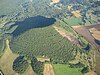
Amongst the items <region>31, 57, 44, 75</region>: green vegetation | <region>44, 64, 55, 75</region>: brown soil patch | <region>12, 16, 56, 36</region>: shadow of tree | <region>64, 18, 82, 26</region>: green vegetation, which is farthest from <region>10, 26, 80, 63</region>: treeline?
<region>64, 18, 82, 26</region>: green vegetation

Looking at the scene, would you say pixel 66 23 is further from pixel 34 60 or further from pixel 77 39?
pixel 34 60

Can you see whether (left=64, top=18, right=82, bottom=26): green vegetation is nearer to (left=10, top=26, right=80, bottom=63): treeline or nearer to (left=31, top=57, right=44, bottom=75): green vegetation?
(left=10, top=26, right=80, bottom=63): treeline

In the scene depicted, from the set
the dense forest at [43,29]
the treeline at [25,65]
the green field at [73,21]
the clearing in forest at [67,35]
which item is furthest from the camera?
the green field at [73,21]

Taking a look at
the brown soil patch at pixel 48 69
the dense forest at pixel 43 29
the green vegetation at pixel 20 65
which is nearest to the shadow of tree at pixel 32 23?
the dense forest at pixel 43 29

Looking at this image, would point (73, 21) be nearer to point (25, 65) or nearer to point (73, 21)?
point (73, 21)

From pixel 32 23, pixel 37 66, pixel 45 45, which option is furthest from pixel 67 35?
pixel 37 66

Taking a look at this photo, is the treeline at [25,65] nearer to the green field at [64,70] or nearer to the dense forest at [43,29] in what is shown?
the dense forest at [43,29]
